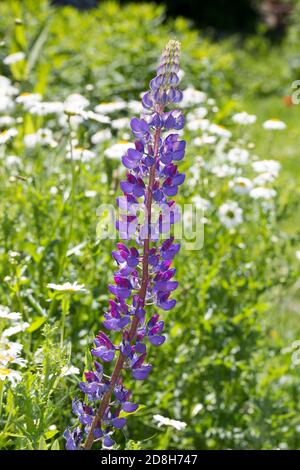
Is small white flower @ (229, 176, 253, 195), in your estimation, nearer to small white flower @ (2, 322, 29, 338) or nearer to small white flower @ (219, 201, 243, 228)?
small white flower @ (219, 201, 243, 228)

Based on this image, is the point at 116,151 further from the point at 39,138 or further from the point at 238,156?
the point at 238,156

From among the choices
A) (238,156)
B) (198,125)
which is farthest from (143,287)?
(198,125)

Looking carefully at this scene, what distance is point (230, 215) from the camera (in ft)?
10.5

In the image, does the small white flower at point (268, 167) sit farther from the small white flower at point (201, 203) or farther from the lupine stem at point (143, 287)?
the lupine stem at point (143, 287)

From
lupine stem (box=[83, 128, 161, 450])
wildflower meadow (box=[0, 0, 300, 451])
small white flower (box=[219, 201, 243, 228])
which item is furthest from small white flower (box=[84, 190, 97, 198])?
lupine stem (box=[83, 128, 161, 450])

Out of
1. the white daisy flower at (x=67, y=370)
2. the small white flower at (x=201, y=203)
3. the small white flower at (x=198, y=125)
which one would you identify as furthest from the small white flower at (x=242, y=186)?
the white daisy flower at (x=67, y=370)

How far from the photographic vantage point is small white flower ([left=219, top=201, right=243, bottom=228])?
3.18m

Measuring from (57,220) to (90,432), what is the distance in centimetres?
113

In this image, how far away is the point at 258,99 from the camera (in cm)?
959

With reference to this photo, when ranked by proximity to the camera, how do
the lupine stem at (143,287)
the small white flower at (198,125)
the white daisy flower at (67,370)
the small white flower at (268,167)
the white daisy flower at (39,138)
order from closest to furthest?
1. the lupine stem at (143,287)
2. the white daisy flower at (67,370)
3. the small white flower at (268,167)
4. the white daisy flower at (39,138)
5. the small white flower at (198,125)

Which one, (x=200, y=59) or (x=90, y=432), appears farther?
(x=200, y=59)

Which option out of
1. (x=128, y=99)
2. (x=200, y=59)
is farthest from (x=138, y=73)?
(x=200, y=59)

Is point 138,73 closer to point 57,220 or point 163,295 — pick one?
point 57,220

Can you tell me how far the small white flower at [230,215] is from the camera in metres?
3.18
